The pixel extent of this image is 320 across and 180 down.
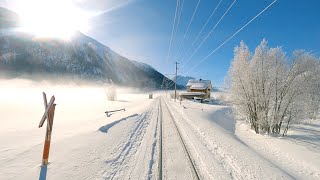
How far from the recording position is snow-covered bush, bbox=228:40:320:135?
1753 centimetres

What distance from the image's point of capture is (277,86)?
18078 mm

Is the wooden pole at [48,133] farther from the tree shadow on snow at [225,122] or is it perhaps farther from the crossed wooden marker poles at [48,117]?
the tree shadow on snow at [225,122]

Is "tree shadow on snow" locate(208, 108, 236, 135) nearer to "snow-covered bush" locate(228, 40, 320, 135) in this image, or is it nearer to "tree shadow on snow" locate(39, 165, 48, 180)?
"snow-covered bush" locate(228, 40, 320, 135)

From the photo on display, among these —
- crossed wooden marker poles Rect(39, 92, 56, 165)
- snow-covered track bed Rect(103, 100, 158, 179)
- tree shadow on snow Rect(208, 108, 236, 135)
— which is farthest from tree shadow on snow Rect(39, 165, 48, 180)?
tree shadow on snow Rect(208, 108, 236, 135)

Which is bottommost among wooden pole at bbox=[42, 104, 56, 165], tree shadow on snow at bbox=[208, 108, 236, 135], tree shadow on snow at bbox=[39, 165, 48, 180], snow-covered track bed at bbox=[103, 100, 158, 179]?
tree shadow on snow at bbox=[208, 108, 236, 135]

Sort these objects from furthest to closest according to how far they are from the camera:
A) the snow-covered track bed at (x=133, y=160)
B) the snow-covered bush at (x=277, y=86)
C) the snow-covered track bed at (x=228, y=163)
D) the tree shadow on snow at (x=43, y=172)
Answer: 1. the snow-covered bush at (x=277, y=86)
2. the snow-covered track bed at (x=228, y=163)
3. the snow-covered track bed at (x=133, y=160)
4. the tree shadow on snow at (x=43, y=172)

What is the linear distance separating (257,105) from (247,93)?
4.23ft

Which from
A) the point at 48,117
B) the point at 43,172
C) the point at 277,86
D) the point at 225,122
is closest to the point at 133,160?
the point at 43,172

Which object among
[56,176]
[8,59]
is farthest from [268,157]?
[8,59]

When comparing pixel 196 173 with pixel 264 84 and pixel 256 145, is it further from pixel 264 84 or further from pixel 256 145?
pixel 264 84

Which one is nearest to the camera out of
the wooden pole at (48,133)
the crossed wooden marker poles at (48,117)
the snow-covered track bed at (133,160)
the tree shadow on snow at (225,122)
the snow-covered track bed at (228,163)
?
the crossed wooden marker poles at (48,117)

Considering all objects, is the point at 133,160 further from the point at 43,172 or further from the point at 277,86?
the point at 277,86

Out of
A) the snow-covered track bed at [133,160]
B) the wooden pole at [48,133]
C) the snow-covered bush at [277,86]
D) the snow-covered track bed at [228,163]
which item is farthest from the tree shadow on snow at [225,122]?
the wooden pole at [48,133]

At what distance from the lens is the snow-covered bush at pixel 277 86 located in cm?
1753
